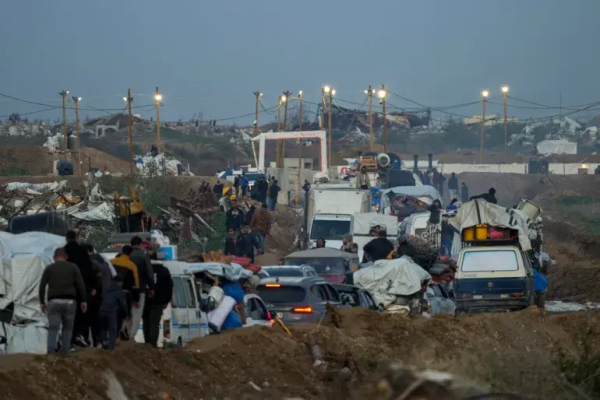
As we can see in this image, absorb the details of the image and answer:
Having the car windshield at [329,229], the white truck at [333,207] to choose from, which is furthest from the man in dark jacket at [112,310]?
the white truck at [333,207]

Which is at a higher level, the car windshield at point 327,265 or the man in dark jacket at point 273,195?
the man in dark jacket at point 273,195

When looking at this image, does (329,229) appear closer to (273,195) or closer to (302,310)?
(273,195)

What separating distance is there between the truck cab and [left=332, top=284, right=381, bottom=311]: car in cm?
360

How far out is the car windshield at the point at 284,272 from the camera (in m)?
25.3

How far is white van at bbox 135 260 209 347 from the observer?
1797 cm

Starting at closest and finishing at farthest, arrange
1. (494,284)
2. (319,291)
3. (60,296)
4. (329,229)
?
(60,296), (319,291), (494,284), (329,229)

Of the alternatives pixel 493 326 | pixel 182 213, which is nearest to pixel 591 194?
pixel 182 213

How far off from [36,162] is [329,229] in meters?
34.8

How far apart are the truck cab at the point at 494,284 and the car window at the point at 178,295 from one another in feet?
35.7

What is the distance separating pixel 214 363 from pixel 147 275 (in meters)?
1.63

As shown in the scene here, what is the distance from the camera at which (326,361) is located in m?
18.0

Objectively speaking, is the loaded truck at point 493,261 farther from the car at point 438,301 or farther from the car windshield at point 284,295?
the car windshield at point 284,295

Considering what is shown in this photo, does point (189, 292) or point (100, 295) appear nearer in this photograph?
point (100, 295)

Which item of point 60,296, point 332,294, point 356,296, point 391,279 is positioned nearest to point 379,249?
point 391,279
